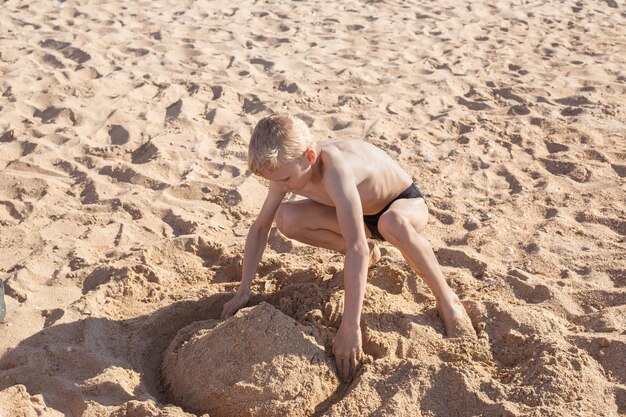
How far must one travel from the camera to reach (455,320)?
2.98 metres

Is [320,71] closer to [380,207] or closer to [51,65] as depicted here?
[51,65]

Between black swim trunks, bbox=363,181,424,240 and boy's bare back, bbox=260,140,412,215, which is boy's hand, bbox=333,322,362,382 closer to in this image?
boy's bare back, bbox=260,140,412,215

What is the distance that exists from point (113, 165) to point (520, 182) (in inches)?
96.1

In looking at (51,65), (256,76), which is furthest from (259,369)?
(51,65)

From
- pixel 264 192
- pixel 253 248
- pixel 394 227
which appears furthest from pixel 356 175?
pixel 264 192

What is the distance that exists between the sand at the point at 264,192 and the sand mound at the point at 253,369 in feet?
0.13

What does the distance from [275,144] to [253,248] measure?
623mm

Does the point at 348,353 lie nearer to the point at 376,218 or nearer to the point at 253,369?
the point at 253,369

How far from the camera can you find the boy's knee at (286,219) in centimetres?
336

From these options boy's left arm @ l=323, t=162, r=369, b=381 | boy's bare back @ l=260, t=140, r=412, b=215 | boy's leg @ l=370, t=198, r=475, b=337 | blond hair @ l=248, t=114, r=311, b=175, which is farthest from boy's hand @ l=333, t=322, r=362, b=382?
blond hair @ l=248, t=114, r=311, b=175

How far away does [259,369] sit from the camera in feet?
8.76

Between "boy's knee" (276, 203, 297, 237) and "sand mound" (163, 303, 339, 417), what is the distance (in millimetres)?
595

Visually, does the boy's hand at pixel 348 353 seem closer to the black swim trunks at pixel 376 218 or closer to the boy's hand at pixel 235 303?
the boy's hand at pixel 235 303

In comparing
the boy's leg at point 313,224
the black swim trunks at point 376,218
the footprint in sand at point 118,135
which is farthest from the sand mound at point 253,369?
the footprint in sand at point 118,135
